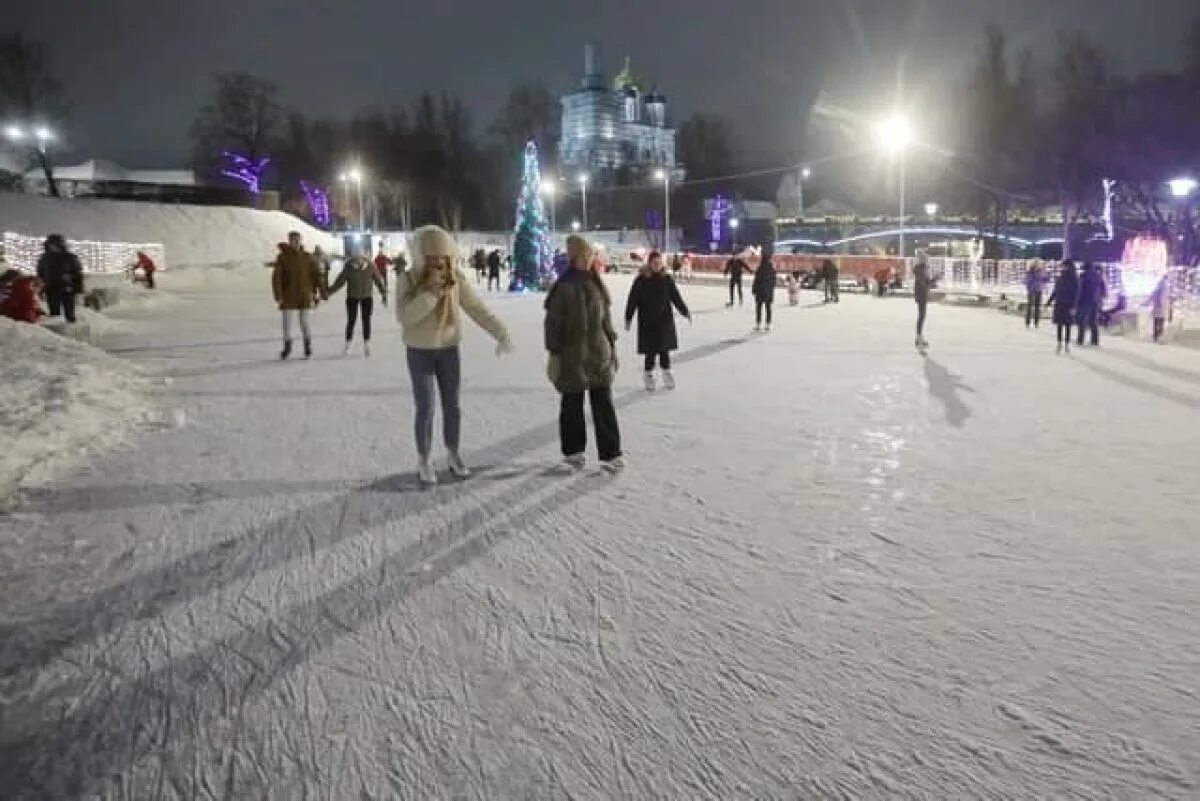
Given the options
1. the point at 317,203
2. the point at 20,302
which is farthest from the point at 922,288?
the point at 317,203

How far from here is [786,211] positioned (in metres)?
82.1

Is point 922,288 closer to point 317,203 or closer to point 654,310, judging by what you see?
point 654,310

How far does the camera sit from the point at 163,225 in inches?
1527

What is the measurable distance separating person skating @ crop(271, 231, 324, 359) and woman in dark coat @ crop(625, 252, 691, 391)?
4140 mm

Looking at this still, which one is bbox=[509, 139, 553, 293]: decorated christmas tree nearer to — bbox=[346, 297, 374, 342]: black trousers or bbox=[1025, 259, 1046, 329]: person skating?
bbox=[1025, 259, 1046, 329]: person skating

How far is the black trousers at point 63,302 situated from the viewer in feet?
44.9

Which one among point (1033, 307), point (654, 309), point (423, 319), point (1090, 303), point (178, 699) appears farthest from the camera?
point (1033, 307)

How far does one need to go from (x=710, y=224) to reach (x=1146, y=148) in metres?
39.1

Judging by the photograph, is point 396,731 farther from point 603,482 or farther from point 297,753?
point 603,482

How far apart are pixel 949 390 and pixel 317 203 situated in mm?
57430

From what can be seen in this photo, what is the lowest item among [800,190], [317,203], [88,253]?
[88,253]

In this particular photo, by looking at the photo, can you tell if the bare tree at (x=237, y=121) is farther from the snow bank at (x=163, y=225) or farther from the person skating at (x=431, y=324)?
the person skating at (x=431, y=324)

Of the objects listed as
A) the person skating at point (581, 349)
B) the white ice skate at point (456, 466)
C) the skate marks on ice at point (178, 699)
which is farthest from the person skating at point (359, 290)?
the skate marks on ice at point (178, 699)

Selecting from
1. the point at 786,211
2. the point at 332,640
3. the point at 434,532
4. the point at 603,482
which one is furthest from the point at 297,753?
the point at 786,211
